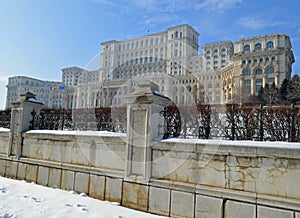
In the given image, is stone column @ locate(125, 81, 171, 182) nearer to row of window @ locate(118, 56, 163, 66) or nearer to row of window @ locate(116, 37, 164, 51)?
row of window @ locate(118, 56, 163, 66)

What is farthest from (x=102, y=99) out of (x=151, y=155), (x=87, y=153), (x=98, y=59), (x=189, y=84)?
(x=151, y=155)

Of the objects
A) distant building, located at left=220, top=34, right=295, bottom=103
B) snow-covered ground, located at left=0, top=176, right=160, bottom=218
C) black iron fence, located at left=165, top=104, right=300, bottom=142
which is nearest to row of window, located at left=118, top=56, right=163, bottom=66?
black iron fence, located at left=165, top=104, right=300, bottom=142

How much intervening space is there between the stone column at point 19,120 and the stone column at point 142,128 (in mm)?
4667

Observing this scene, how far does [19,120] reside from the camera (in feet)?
26.7

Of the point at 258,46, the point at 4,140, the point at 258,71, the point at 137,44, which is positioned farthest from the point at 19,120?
Answer: the point at 258,46

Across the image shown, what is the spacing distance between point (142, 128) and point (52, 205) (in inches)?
109

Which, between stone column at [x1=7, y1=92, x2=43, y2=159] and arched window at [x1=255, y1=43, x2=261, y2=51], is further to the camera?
arched window at [x1=255, y1=43, x2=261, y2=51]

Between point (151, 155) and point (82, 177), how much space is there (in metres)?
2.31

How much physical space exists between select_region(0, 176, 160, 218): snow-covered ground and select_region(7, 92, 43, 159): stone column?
1799mm

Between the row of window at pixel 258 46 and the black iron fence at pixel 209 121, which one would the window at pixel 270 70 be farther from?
the black iron fence at pixel 209 121

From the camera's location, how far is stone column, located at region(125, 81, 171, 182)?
210 inches

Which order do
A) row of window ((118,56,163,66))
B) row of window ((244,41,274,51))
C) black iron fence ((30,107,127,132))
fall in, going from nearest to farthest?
row of window ((118,56,163,66)) → black iron fence ((30,107,127,132)) → row of window ((244,41,274,51))

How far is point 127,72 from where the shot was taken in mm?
6969

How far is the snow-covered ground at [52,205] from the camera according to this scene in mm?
4848
